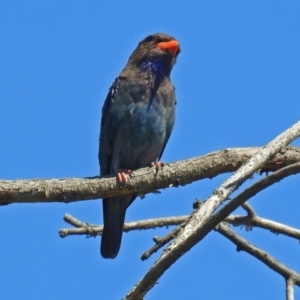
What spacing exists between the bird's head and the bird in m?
0.11

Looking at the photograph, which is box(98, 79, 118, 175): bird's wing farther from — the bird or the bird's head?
the bird's head

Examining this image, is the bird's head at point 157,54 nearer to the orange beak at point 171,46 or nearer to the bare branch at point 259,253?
the orange beak at point 171,46

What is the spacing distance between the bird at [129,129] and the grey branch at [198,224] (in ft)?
8.33

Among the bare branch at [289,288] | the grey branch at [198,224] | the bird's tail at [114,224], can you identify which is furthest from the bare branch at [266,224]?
the bird's tail at [114,224]

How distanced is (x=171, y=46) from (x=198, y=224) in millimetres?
4298

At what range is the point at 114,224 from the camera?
722 centimetres

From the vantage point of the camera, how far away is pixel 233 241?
5.22 meters

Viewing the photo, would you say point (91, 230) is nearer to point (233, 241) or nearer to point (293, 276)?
point (233, 241)

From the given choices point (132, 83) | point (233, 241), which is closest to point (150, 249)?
point (233, 241)

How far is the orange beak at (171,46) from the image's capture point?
789 cm

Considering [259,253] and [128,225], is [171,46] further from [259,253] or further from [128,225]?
[259,253]

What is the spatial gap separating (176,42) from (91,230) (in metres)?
2.84

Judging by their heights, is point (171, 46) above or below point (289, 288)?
above

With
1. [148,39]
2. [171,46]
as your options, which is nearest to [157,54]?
[171,46]
